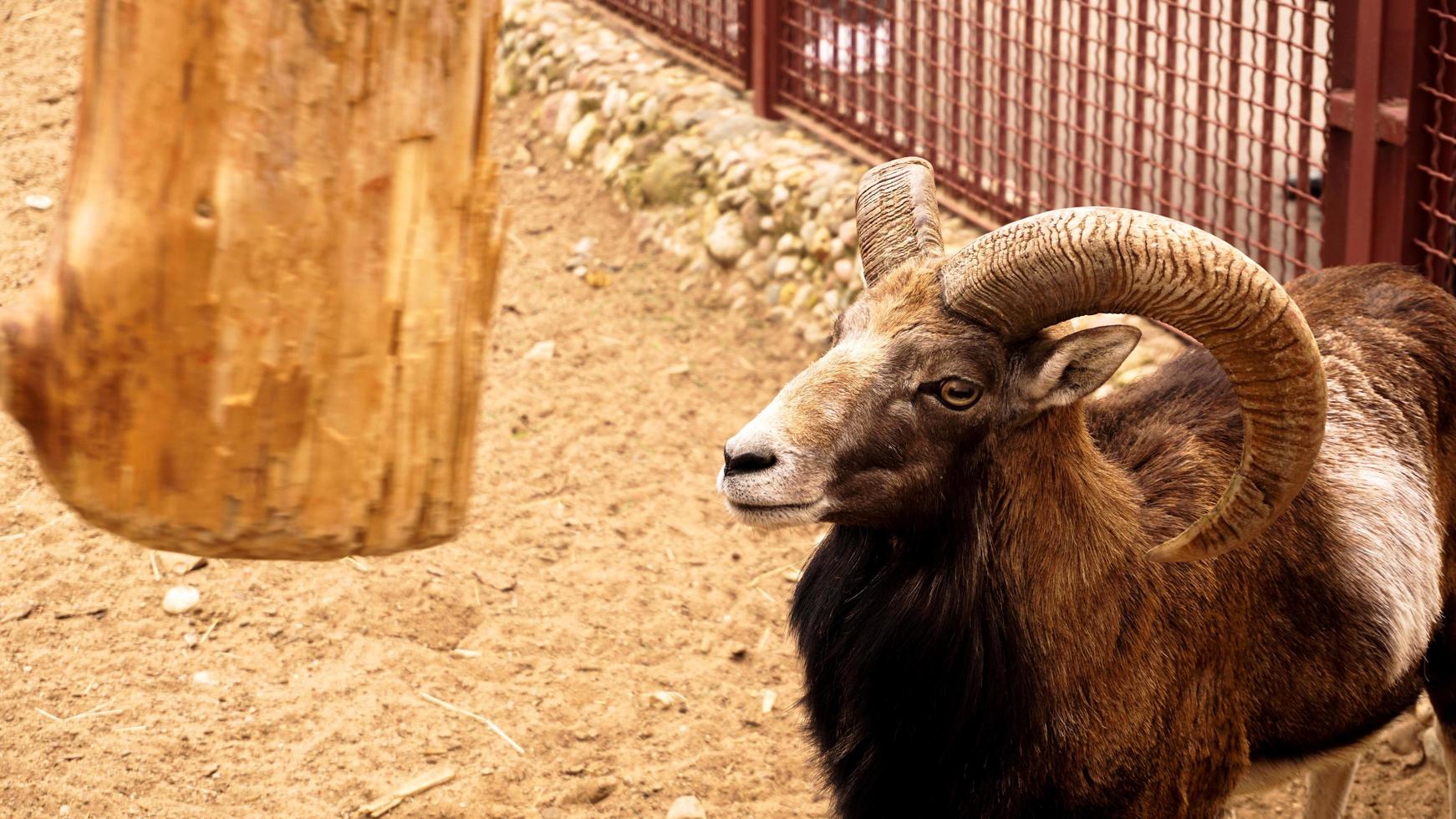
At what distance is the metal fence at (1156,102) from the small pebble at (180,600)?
409cm

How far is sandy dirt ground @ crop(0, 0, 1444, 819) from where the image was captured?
460cm

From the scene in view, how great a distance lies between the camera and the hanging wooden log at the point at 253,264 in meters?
2.08

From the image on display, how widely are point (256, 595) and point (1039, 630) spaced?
309 cm

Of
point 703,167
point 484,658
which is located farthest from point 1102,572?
point 703,167

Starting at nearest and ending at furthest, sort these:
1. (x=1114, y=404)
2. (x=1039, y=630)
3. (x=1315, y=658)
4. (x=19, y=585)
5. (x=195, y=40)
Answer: (x=195, y=40)
(x=1039, y=630)
(x=1315, y=658)
(x=1114, y=404)
(x=19, y=585)

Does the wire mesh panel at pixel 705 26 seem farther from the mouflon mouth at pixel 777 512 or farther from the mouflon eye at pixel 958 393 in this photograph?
the mouflon mouth at pixel 777 512

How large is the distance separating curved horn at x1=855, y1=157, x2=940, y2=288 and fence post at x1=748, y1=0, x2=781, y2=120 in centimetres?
493

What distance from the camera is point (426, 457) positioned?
90.7 inches

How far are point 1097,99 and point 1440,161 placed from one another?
1723mm

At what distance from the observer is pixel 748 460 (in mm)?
3340

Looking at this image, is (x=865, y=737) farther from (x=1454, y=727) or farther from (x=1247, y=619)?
(x=1454, y=727)

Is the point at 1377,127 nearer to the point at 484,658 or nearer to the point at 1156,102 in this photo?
the point at 1156,102

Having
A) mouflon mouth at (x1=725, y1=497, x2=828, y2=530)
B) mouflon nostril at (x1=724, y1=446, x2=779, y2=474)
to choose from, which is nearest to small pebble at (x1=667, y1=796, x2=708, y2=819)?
mouflon mouth at (x1=725, y1=497, x2=828, y2=530)

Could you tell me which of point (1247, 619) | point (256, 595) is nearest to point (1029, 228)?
point (1247, 619)
